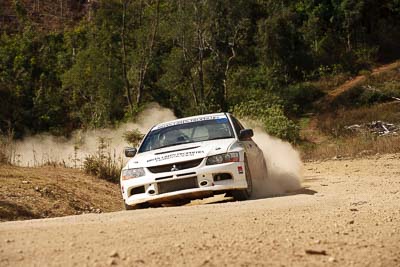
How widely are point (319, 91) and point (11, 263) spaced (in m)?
47.7

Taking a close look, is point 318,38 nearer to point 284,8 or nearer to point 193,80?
point 284,8

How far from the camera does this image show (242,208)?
343 inches

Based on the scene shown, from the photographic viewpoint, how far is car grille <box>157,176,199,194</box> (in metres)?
10.3

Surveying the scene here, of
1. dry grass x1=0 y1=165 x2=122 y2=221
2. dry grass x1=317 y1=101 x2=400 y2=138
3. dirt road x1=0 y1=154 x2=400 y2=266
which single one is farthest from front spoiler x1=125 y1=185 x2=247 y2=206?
dry grass x1=317 y1=101 x2=400 y2=138

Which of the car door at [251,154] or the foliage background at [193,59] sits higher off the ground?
the foliage background at [193,59]

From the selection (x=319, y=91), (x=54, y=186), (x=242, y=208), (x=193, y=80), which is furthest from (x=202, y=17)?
(x=242, y=208)

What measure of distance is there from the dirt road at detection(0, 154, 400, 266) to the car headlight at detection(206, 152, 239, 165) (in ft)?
4.63

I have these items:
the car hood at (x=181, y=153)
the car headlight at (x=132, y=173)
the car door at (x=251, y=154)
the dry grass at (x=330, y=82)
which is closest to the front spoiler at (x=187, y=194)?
the car headlight at (x=132, y=173)

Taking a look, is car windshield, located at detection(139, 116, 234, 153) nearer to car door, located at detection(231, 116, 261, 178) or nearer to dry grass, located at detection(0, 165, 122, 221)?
car door, located at detection(231, 116, 261, 178)

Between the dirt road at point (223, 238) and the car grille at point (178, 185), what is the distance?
4.03 feet

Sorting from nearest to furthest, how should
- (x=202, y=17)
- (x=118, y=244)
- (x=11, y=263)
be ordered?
(x=11, y=263) < (x=118, y=244) < (x=202, y=17)

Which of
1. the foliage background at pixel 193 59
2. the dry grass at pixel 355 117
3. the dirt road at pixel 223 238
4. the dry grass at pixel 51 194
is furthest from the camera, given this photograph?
the foliage background at pixel 193 59

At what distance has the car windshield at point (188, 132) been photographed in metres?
11.6

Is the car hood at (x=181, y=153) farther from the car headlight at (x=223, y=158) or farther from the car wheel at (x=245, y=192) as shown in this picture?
the car wheel at (x=245, y=192)
